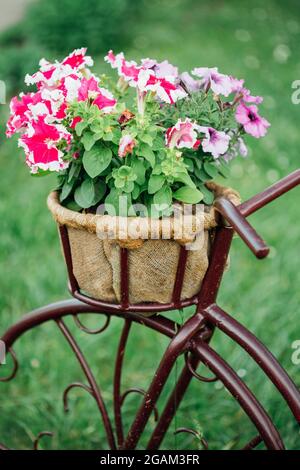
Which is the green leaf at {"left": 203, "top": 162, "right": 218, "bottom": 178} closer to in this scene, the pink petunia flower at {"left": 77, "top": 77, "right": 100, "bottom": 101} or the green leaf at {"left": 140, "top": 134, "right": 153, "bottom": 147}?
the green leaf at {"left": 140, "top": 134, "right": 153, "bottom": 147}

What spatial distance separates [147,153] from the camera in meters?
1.34

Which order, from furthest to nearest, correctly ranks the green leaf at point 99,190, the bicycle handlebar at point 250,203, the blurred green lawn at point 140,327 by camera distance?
the blurred green lawn at point 140,327, the green leaf at point 99,190, the bicycle handlebar at point 250,203

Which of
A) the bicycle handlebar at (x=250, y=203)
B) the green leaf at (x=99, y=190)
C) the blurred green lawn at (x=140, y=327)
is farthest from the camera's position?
the blurred green lawn at (x=140, y=327)

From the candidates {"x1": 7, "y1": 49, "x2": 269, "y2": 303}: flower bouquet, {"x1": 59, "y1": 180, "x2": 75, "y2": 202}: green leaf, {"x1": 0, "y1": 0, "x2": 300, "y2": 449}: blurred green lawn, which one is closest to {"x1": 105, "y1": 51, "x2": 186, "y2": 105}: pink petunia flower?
{"x1": 7, "y1": 49, "x2": 269, "y2": 303}: flower bouquet

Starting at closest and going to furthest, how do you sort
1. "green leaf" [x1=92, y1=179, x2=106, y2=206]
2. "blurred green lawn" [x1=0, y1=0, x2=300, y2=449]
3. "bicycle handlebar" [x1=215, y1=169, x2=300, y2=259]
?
"bicycle handlebar" [x1=215, y1=169, x2=300, y2=259]
"green leaf" [x1=92, y1=179, x2=106, y2=206]
"blurred green lawn" [x1=0, y1=0, x2=300, y2=449]

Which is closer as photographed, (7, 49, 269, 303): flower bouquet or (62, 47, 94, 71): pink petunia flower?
(7, 49, 269, 303): flower bouquet

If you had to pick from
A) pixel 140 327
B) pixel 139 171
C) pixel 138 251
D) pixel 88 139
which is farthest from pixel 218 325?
pixel 140 327

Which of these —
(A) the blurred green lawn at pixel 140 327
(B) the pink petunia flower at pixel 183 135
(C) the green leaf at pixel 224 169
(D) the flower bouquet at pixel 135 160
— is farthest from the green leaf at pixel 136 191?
(A) the blurred green lawn at pixel 140 327

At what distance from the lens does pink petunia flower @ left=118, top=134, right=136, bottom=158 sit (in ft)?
4.24

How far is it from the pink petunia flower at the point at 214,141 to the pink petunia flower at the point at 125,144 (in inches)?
5.6

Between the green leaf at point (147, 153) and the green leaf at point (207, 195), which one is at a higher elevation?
the green leaf at point (147, 153)

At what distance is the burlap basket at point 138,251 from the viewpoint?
1.30 m

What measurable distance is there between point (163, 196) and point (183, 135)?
126 mm

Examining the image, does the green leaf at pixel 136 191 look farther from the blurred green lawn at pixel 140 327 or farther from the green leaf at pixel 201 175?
the blurred green lawn at pixel 140 327
